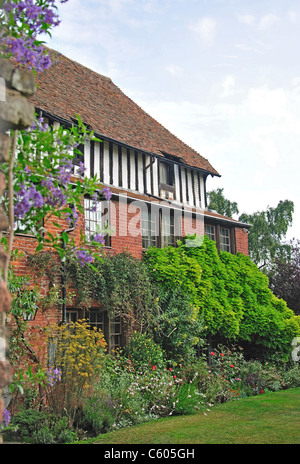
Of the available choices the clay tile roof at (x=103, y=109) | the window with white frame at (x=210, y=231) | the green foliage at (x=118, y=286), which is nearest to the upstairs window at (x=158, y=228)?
the green foliage at (x=118, y=286)

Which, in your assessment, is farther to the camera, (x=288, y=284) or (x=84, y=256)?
(x=288, y=284)

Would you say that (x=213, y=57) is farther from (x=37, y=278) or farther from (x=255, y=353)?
(x=255, y=353)

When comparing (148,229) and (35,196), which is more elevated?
(148,229)

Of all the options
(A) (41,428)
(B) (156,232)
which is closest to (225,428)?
(A) (41,428)

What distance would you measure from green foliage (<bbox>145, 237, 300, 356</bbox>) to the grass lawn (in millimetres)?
3472

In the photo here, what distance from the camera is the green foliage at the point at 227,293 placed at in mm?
12602

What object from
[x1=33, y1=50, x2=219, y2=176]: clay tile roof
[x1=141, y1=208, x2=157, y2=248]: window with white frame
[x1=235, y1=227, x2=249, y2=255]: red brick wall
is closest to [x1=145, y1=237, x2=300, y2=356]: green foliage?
[x1=141, y1=208, x2=157, y2=248]: window with white frame

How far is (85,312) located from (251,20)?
7259mm

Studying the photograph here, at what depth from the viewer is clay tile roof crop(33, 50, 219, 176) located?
13508mm

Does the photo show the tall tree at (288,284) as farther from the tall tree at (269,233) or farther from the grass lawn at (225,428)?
the grass lawn at (225,428)

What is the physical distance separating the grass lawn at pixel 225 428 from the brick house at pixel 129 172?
10.9ft

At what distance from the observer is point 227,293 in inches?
557

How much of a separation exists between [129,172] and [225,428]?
862 centimetres

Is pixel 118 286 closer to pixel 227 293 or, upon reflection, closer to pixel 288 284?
pixel 227 293
